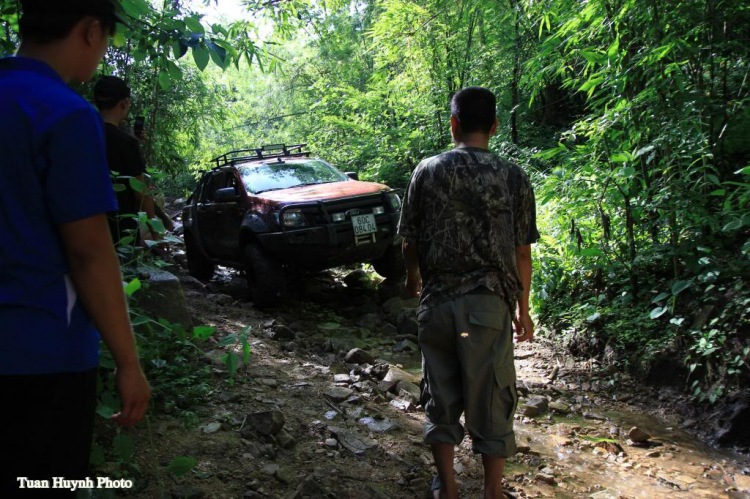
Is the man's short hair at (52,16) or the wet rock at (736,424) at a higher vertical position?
the man's short hair at (52,16)

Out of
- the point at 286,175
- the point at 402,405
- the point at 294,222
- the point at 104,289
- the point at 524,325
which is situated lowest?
the point at 402,405

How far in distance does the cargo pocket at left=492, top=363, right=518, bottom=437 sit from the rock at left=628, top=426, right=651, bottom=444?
1.61 metres

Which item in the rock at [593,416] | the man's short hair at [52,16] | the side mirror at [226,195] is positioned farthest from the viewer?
the side mirror at [226,195]

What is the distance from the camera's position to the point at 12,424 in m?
1.28

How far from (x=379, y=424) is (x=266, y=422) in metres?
0.84

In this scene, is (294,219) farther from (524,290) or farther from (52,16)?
(52,16)

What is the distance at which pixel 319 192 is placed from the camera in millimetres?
6820

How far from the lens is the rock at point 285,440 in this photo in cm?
333

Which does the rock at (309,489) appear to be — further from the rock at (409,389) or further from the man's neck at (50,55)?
the man's neck at (50,55)

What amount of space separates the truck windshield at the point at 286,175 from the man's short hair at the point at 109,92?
130 inches

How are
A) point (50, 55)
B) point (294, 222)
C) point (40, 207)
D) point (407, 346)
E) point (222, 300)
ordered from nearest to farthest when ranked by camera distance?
point (40, 207)
point (50, 55)
point (407, 346)
point (294, 222)
point (222, 300)

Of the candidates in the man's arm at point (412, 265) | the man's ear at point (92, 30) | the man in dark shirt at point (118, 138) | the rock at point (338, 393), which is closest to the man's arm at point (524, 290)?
the man's arm at point (412, 265)

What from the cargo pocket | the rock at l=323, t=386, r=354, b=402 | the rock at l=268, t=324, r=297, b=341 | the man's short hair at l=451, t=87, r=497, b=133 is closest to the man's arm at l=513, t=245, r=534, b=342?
the cargo pocket

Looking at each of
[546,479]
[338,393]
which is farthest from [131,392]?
[338,393]
